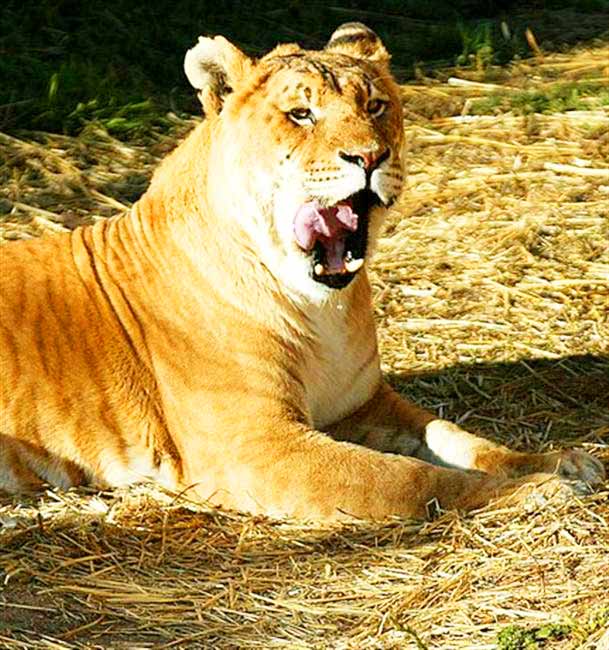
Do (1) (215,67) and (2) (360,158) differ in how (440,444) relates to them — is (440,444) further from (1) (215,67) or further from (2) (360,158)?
(1) (215,67)

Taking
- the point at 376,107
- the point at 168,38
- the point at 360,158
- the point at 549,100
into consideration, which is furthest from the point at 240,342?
the point at 168,38

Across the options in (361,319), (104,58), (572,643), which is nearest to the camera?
(572,643)

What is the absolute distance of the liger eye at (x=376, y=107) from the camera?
5474 millimetres

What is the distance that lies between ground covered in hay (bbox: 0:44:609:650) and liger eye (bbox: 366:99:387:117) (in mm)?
1304

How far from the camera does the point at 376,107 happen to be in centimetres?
550

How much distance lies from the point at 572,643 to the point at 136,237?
7.69 feet

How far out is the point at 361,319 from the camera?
19.4 ft

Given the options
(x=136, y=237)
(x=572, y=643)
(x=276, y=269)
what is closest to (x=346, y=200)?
(x=276, y=269)

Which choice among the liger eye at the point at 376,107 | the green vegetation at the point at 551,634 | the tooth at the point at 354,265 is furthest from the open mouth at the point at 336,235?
the green vegetation at the point at 551,634

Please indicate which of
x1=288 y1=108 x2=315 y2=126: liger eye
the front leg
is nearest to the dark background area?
the front leg

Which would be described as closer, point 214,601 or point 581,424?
point 214,601

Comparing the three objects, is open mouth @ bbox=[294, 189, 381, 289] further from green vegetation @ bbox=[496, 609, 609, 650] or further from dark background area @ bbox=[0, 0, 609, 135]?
dark background area @ bbox=[0, 0, 609, 135]

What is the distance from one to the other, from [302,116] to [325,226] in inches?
14.2

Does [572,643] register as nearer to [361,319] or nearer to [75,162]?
[361,319]
